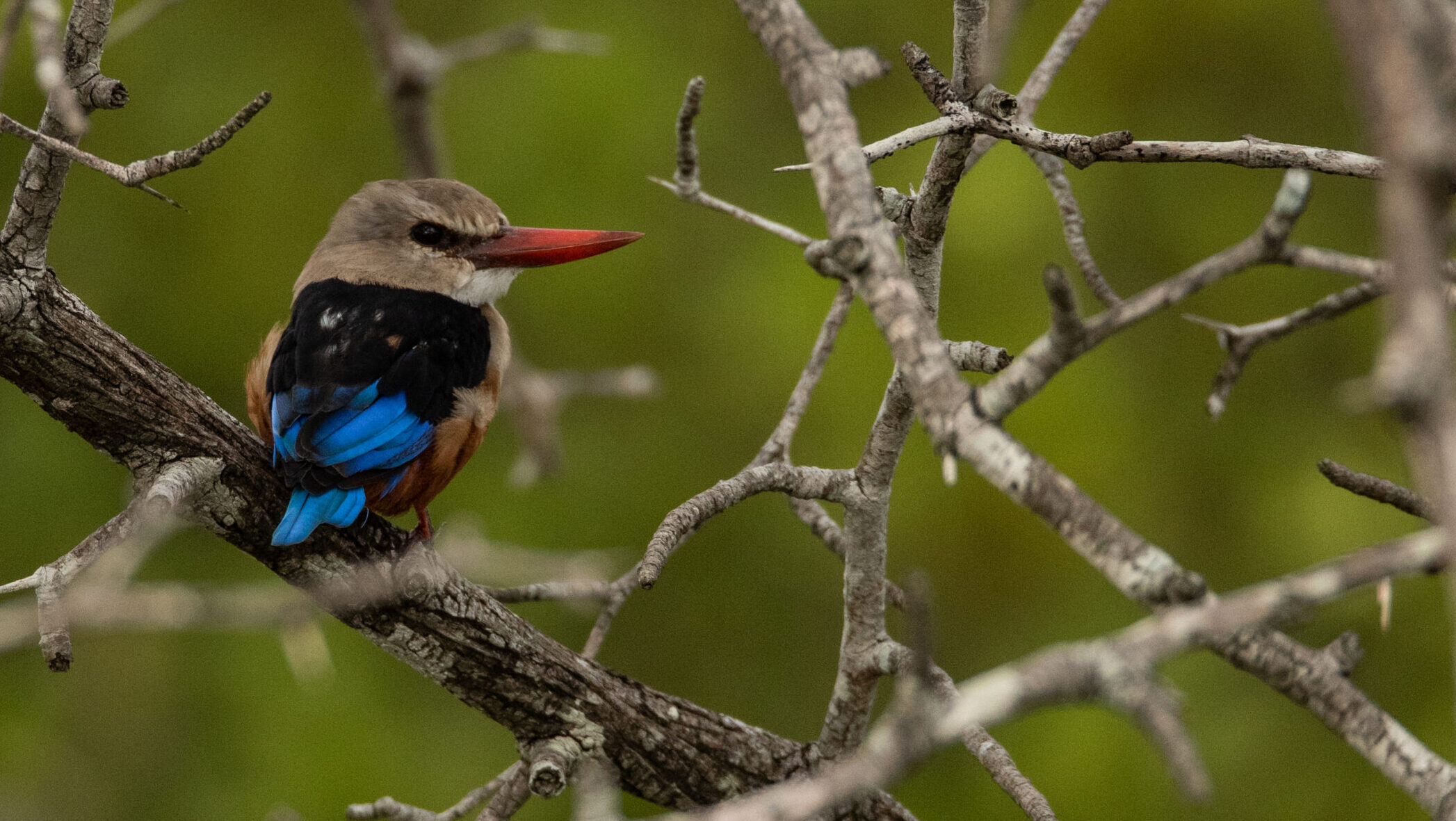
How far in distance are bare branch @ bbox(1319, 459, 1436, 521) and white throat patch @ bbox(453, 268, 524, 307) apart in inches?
72.2

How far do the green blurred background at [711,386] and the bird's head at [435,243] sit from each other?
1.38 metres

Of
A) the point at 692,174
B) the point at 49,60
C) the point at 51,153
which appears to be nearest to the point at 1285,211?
the point at 49,60

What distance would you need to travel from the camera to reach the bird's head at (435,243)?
2732 millimetres

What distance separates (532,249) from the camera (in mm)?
2771

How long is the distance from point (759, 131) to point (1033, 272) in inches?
42.5

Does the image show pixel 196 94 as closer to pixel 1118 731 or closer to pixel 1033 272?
pixel 1033 272

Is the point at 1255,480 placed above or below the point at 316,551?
above

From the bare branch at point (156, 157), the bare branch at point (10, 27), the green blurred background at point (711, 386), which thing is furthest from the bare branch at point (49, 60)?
the green blurred background at point (711, 386)

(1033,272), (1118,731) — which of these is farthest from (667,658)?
(1033,272)

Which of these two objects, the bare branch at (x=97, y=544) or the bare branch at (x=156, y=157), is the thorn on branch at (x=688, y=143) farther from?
the bare branch at (x=97, y=544)

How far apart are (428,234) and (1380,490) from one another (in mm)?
A: 1967

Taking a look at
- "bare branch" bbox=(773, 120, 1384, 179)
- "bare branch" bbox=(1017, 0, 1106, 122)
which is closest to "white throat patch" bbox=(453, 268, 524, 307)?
"bare branch" bbox=(1017, 0, 1106, 122)

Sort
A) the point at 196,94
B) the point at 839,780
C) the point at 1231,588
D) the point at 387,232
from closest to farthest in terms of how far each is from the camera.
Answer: the point at 839,780, the point at 387,232, the point at 1231,588, the point at 196,94

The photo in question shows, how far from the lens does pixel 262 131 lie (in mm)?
4449
